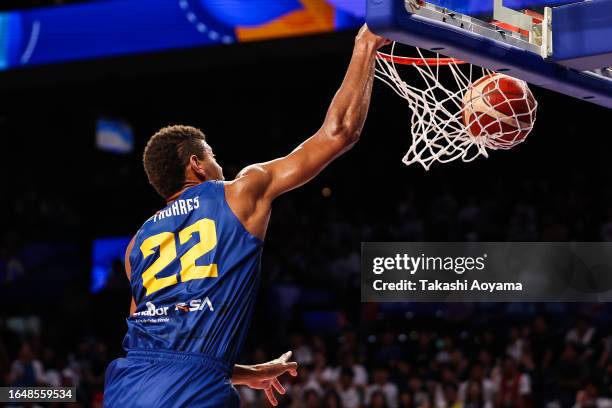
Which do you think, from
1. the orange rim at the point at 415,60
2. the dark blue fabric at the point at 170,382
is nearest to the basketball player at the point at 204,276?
the dark blue fabric at the point at 170,382

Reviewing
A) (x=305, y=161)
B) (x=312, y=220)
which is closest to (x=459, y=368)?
(x=312, y=220)

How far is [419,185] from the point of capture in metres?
13.6

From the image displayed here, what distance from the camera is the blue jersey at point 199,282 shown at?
267cm

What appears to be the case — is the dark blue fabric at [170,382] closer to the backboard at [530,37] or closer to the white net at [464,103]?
the backboard at [530,37]

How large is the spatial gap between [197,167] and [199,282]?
0.42 m

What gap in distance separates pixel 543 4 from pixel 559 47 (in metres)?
0.18

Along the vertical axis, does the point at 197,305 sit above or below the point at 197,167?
below

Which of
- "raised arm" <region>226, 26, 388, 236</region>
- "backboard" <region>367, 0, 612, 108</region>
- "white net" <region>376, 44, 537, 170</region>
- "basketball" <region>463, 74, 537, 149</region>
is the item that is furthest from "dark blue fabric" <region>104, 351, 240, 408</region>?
"basketball" <region>463, 74, 537, 149</region>

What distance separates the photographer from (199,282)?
2.69 meters

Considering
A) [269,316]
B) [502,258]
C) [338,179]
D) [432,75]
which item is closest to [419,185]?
[338,179]

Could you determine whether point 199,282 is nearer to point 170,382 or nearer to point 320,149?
point 170,382

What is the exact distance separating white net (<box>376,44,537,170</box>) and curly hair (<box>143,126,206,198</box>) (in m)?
1.24

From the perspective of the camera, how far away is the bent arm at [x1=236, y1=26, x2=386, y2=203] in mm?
2742

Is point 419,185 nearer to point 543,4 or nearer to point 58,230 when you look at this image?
point 58,230
